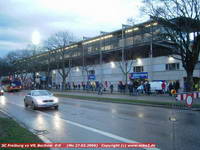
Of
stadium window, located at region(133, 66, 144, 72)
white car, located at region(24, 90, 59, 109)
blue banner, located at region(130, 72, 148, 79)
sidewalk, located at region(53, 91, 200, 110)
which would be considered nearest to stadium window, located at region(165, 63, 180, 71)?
blue banner, located at region(130, 72, 148, 79)

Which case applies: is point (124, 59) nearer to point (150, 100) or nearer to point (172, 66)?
point (172, 66)

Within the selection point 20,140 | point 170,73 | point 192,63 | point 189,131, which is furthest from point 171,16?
point 170,73

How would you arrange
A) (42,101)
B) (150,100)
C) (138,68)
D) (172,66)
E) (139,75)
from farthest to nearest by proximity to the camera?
(138,68)
(139,75)
(172,66)
(150,100)
(42,101)

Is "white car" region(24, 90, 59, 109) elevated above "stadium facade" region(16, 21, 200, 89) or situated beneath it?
situated beneath

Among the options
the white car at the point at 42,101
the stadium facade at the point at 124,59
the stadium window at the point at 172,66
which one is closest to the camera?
the white car at the point at 42,101

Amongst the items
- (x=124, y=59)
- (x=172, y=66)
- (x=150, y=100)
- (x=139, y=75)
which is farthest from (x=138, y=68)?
(x=150, y=100)

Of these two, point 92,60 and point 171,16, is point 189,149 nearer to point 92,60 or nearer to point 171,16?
point 171,16

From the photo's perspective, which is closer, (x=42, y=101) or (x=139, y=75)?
(x=42, y=101)

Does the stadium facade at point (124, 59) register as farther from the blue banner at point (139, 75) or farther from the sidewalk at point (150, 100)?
the sidewalk at point (150, 100)

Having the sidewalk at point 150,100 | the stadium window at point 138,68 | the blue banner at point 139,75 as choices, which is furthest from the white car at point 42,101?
the stadium window at point 138,68

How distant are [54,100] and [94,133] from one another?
9.01 meters

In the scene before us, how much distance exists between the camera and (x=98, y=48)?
62.5 metres

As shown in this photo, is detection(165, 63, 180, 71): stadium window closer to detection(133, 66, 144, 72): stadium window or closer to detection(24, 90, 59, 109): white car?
detection(133, 66, 144, 72): stadium window

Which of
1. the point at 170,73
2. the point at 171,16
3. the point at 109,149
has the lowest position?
the point at 109,149
